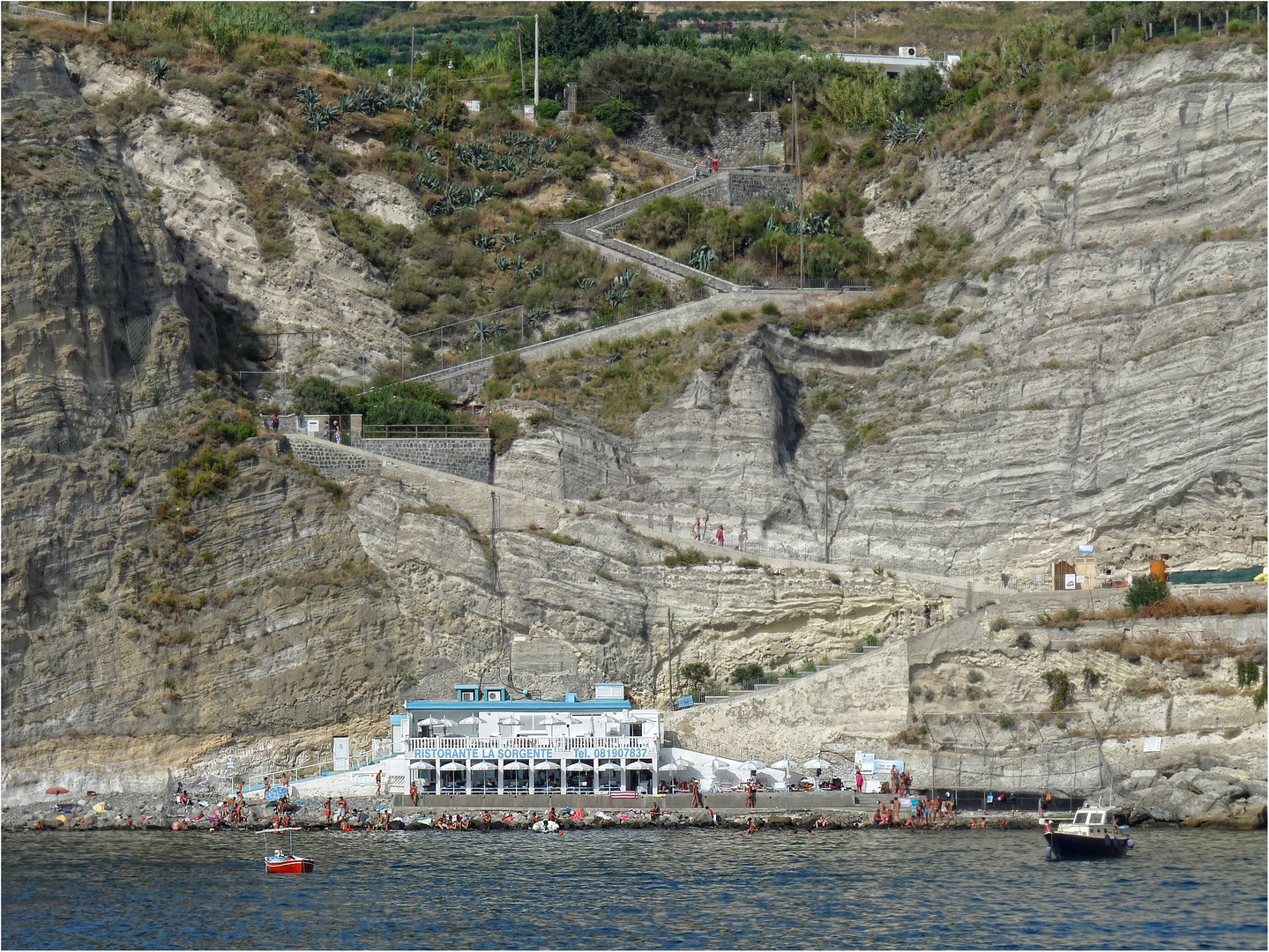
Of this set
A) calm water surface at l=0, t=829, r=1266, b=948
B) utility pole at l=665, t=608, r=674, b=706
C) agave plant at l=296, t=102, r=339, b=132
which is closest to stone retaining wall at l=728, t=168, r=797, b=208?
agave plant at l=296, t=102, r=339, b=132

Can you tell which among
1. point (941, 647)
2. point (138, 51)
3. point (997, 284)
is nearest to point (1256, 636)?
point (941, 647)

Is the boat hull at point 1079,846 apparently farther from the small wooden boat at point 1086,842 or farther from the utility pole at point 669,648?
the utility pole at point 669,648

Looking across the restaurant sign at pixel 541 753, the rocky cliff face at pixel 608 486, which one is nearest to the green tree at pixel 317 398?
the rocky cliff face at pixel 608 486

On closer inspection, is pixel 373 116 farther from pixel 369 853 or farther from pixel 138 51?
pixel 369 853

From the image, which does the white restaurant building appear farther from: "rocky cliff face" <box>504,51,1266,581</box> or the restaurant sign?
"rocky cliff face" <box>504,51,1266,581</box>

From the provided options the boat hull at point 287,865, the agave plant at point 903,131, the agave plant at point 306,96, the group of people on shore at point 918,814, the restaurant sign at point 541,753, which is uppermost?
the agave plant at point 306,96

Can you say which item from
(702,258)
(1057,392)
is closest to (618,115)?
(702,258)

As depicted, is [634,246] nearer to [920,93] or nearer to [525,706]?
[920,93]
